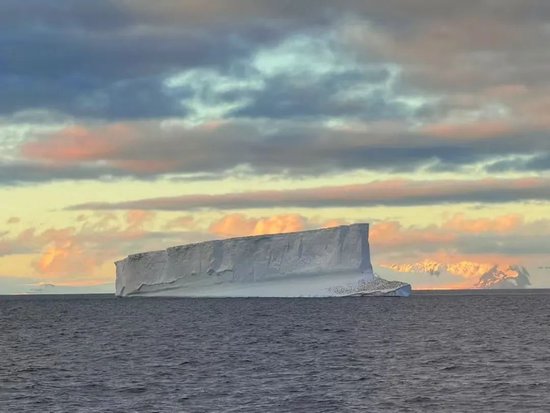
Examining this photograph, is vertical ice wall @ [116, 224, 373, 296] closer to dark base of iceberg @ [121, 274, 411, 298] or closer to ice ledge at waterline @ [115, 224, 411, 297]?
ice ledge at waterline @ [115, 224, 411, 297]

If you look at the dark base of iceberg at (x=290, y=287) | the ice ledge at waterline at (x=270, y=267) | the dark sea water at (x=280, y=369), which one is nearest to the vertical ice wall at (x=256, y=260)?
the ice ledge at waterline at (x=270, y=267)

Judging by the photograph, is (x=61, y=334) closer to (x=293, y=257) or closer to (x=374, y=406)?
(x=374, y=406)

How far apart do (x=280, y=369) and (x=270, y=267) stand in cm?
7092

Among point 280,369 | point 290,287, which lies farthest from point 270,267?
point 280,369

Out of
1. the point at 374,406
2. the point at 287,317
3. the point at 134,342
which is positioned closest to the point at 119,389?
the point at 374,406

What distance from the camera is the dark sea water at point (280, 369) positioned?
25484 mm

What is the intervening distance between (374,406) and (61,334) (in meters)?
35.2

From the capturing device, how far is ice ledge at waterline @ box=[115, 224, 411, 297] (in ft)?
330

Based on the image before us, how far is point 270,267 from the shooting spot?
342ft

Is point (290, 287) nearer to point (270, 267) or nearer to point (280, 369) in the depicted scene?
point (270, 267)

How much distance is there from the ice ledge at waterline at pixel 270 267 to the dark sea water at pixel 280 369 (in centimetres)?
4233

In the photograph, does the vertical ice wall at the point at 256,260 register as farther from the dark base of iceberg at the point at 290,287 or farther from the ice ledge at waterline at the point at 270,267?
the dark base of iceberg at the point at 290,287

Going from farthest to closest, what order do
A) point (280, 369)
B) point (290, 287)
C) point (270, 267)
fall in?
point (290, 287), point (270, 267), point (280, 369)

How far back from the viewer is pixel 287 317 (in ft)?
236
